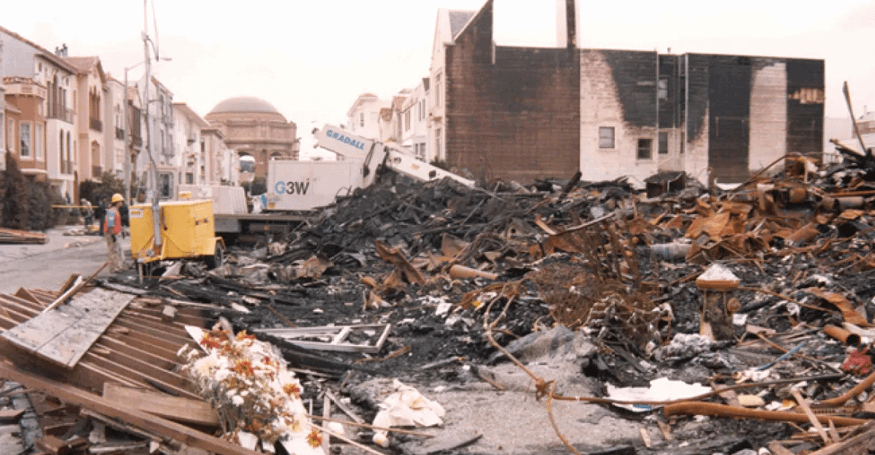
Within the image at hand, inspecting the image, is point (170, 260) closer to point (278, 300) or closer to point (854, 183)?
point (278, 300)

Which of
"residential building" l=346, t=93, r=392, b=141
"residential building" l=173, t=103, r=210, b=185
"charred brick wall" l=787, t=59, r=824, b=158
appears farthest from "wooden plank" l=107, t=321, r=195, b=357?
"residential building" l=346, t=93, r=392, b=141

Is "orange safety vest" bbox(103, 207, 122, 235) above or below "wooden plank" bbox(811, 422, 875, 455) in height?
above

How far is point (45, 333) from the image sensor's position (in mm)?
5355

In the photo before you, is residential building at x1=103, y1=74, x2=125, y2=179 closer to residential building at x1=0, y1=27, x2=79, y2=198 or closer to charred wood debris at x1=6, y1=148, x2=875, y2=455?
residential building at x1=0, y1=27, x2=79, y2=198

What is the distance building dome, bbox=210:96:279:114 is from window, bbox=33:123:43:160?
5340 cm

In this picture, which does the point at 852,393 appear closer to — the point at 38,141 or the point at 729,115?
the point at 729,115

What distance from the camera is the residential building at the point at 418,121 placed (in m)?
44.8

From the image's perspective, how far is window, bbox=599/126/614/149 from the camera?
38219 mm

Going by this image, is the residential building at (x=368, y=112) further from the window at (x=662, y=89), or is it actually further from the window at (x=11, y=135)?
the window at (x=662, y=89)

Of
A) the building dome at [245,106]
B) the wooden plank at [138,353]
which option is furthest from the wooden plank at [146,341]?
the building dome at [245,106]

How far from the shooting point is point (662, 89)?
1531 inches

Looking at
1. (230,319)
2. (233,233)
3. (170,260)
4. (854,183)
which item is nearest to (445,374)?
(230,319)

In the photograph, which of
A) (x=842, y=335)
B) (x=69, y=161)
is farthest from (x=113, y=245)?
(x=69, y=161)

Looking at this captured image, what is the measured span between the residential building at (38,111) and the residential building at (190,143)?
18.6 m
